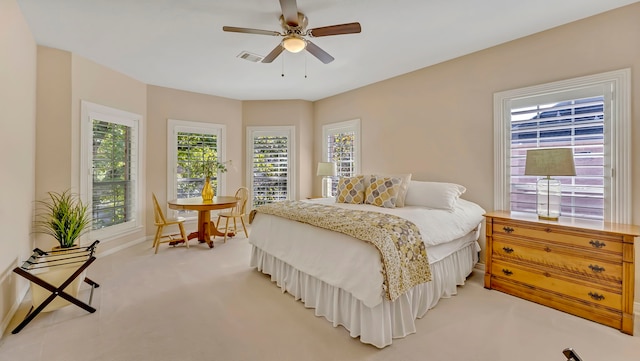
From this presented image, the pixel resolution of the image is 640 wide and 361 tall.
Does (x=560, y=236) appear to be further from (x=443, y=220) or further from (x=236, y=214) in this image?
(x=236, y=214)

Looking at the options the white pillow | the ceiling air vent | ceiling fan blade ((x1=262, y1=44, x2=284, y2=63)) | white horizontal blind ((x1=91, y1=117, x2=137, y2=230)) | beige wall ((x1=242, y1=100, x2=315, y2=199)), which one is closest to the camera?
ceiling fan blade ((x1=262, y1=44, x2=284, y2=63))

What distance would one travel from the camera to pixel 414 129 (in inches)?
158

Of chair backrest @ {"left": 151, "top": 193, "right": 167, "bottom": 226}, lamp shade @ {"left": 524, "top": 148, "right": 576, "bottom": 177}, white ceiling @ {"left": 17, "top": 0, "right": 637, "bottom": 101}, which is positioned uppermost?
white ceiling @ {"left": 17, "top": 0, "right": 637, "bottom": 101}

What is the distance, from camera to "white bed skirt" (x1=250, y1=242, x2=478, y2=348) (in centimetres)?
196

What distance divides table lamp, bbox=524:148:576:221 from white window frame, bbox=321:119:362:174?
8.71 ft

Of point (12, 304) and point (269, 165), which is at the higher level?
point (269, 165)

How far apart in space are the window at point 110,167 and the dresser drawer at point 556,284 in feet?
16.6

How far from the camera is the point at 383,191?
10.8ft

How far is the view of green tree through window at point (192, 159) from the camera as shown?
198 inches

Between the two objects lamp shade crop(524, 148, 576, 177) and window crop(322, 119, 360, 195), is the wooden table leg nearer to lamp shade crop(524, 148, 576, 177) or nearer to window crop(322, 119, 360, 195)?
window crop(322, 119, 360, 195)

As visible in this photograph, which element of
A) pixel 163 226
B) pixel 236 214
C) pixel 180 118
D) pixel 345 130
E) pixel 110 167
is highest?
pixel 180 118

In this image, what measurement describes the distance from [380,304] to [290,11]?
7.58ft

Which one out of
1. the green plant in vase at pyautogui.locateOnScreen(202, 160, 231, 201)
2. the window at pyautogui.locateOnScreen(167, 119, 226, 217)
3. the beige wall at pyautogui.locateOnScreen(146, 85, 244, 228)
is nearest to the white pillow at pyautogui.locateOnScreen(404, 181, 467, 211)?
the green plant in vase at pyautogui.locateOnScreen(202, 160, 231, 201)

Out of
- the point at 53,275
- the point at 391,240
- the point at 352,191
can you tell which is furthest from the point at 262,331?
the point at 352,191
